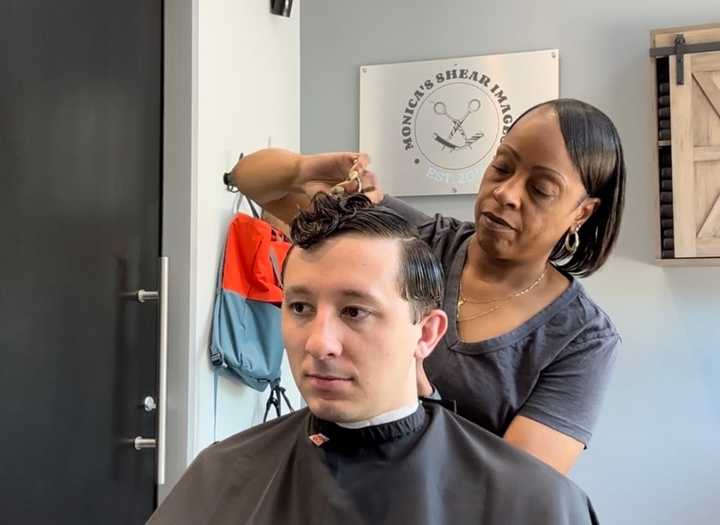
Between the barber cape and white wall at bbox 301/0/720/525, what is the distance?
5.34ft

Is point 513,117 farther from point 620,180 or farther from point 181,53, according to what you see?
point 620,180

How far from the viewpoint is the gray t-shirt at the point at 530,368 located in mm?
1028

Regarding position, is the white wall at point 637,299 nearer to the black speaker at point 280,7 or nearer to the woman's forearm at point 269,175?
the black speaker at point 280,7

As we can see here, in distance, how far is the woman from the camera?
973mm

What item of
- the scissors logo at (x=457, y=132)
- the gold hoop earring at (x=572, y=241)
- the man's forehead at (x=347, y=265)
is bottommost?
the man's forehead at (x=347, y=265)

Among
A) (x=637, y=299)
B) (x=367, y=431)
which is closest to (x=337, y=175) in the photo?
(x=367, y=431)

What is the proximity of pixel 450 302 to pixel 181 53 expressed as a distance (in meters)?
1.14

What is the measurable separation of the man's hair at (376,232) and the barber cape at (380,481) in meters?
0.17

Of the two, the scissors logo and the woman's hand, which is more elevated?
the scissors logo

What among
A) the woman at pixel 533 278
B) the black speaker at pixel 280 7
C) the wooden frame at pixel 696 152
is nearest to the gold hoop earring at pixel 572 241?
the woman at pixel 533 278

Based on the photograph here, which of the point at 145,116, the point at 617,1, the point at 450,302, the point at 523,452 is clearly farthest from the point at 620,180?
the point at 617,1

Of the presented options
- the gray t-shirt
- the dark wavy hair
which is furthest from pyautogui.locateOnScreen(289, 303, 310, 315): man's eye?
the dark wavy hair

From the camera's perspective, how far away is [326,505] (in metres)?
0.88

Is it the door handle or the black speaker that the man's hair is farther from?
the black speaker
